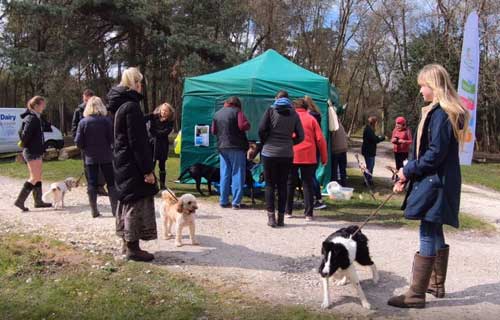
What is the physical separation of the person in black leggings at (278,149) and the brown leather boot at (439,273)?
270 cm

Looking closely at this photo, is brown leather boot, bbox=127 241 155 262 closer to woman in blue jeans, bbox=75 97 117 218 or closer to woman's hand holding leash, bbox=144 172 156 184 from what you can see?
woman's hand holding leash, bbox=144 172 156 184

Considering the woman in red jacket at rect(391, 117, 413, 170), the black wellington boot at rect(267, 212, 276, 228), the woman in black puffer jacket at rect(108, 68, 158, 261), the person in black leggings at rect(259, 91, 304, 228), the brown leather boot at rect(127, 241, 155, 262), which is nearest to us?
the woman in black puffer jacket at rect(108, 68, 158, 261)

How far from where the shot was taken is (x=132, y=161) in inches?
190

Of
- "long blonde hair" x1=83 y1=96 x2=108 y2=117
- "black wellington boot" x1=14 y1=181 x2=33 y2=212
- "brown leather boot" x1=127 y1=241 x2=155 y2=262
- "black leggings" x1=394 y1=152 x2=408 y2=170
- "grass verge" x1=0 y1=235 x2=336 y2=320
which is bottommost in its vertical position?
"grass verge" x1=0 y1=235 x2=336 y2=320

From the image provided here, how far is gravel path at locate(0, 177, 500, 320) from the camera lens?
13.9 feet

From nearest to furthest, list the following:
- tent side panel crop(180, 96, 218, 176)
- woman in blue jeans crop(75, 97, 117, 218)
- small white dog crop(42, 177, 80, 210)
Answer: woman in blue jeans crop(75, 97, 117, 218), small white dog crop(42, 177, 80, 210), tent side panel crop(180, 96, 218, 176)

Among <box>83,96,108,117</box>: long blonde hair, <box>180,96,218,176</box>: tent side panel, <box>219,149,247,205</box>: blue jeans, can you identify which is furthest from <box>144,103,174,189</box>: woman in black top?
<box>83,96,108,117</box>: long blonde hair

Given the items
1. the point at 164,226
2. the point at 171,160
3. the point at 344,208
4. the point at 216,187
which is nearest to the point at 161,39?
the point at 171,160

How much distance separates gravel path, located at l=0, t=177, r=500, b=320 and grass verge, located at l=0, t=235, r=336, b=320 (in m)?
0.30

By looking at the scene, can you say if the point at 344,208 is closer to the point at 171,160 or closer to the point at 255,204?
the point at 255,204

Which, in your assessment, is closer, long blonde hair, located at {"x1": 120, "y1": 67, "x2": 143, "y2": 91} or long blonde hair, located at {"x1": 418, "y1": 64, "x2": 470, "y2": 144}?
long blonde hair, located at {"x1": 418, "y1": 64, "x2": 470, "y2": 144}

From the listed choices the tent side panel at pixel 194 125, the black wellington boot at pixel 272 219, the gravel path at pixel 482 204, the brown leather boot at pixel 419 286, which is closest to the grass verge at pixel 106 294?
the brown leather boot at pixel 419 286

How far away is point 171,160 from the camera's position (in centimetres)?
1627

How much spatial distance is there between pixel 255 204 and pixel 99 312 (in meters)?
4.93
